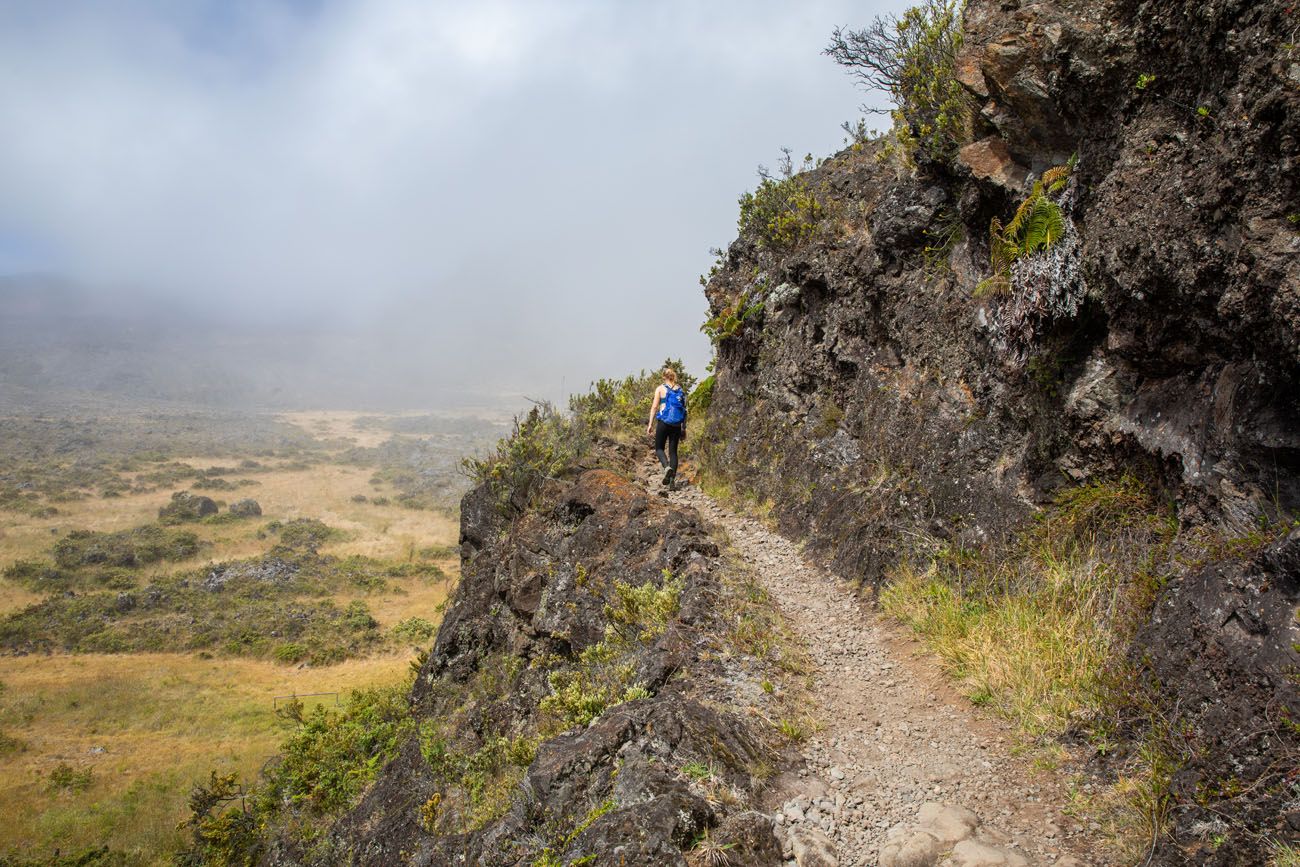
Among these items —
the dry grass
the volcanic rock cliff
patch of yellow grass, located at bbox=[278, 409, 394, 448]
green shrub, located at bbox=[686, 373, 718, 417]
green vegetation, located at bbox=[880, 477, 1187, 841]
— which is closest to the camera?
the volcanic rock cliff

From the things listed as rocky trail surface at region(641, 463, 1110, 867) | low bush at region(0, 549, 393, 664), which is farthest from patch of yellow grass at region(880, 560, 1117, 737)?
low bush at region(0, 549, 393, 664)

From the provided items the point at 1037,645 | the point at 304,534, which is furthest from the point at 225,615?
the point at 1037,645

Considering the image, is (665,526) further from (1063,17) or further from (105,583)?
(105,583)

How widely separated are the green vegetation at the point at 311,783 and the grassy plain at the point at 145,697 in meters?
2.29

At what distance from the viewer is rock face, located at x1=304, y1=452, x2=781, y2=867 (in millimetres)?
4105

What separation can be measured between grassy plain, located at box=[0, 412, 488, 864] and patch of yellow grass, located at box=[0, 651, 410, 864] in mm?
49

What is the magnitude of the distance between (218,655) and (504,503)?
26.9 metres

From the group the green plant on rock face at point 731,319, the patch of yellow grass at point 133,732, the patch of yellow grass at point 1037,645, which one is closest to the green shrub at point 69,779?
the patch of yellow grass at point 133,732

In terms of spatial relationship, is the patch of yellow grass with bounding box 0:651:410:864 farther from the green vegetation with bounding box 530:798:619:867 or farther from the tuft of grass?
the tuft of grass

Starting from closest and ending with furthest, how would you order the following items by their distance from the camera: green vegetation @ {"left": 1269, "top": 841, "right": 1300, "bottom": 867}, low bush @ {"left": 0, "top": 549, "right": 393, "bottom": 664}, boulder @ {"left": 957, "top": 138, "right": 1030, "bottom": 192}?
green vegetation @ {"left": 1269, "top": 841, "right": 1300, "bottom": 867}, boulder @ {"left": 957, "top": 138, "right": 1030, "bottom": 192}, low bush @ {"left": 0, "top": 549, "right": 393, "bottom": 664}

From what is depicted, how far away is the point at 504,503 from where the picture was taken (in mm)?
12789

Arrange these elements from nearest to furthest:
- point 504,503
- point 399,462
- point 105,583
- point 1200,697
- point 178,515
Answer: point 1200,697
point 504,503
point 105,583
point 178,515
point 399,462

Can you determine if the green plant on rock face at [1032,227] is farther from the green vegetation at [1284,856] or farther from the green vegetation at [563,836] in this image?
the green vegetation at [563,836]

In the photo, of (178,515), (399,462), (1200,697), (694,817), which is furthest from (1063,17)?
(399,462)
